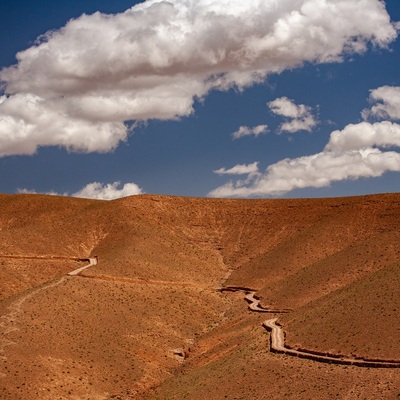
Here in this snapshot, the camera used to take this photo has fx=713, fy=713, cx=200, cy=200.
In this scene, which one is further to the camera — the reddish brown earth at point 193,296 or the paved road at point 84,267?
the paved road at point 84,267

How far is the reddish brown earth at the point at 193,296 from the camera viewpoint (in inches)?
1582

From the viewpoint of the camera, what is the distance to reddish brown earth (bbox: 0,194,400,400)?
40.2m

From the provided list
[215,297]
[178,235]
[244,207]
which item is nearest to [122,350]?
[215,297]

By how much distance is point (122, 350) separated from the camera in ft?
163

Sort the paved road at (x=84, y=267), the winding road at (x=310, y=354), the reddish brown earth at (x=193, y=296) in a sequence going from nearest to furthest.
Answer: the winding road at (x=310, y=354) < the reddish brown earth at (x=193, y=296) < the paved road at (x=84, y=267)

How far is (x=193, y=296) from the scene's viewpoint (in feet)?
221

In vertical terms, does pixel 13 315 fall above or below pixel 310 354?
above

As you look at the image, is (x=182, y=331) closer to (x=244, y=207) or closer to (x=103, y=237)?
(x=103, y=237)

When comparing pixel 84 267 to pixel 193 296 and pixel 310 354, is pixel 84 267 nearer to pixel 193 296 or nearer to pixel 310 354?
pixel 193 296

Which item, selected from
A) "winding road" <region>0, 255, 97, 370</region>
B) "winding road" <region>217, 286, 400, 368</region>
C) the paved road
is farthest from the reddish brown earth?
the paved road

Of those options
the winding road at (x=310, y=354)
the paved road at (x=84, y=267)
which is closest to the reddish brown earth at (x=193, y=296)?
the winding road at (x=310, y=354)

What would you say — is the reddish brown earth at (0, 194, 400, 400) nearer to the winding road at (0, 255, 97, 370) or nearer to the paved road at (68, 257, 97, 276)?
the winding road at (0, 255, 97, 370)

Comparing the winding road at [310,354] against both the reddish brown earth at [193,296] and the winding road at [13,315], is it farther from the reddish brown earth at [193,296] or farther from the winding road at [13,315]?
the winding road at [13,315]

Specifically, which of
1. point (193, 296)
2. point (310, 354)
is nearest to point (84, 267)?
point (193, 296)
